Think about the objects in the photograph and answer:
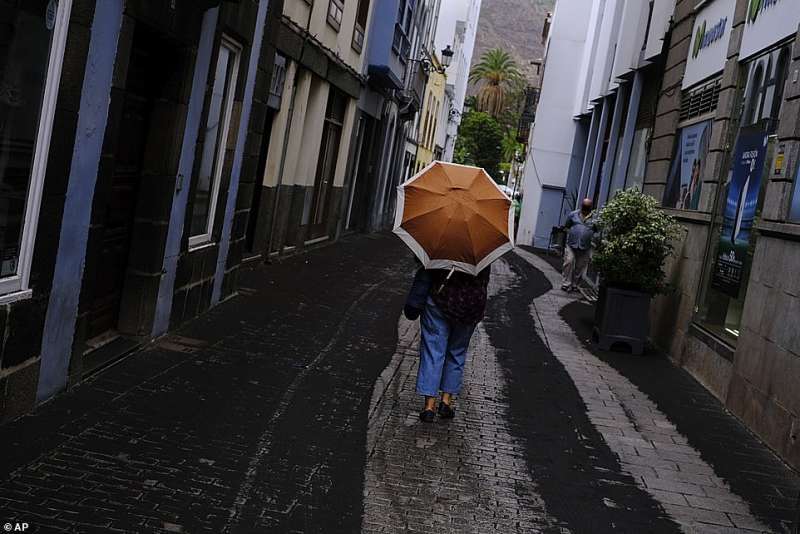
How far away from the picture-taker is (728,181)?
1187 cm

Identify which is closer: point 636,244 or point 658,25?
point 636,244

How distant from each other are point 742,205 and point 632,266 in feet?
6.09

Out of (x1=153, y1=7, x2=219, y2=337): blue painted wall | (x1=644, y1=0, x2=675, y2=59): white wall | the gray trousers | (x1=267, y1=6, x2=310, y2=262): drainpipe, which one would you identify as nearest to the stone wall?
(x1=153, y1=7, x2=219, y2=337): blue painted wall

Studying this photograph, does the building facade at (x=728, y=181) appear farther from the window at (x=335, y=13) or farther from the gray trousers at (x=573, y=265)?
the window at (x=335, y=13)

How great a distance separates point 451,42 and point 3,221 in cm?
5444

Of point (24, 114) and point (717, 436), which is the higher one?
point (24, 114)

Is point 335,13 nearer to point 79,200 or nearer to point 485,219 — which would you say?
point 485,219

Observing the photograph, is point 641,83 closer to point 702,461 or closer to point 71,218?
point 702,461

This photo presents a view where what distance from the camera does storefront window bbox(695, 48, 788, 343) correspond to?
10.4 m

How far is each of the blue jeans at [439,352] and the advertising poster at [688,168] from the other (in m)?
6.35

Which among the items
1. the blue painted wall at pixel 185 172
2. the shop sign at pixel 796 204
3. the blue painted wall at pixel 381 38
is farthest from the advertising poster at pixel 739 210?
the blue painted wall at pixel 381 38

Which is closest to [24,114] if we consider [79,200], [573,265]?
[79,200]

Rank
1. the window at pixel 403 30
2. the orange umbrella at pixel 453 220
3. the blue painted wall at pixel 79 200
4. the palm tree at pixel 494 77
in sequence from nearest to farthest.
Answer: the blue painted wall at pixel 79 200 → the orange umbrella at pixel 453 220 → the window at pixel 403 30 → the palm tree at pixel 494 77

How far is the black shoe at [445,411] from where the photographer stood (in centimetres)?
775
